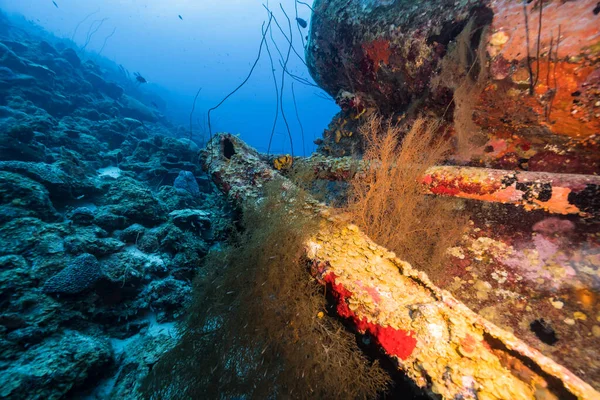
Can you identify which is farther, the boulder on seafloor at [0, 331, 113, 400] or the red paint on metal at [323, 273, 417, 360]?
the boulder on seafloor at [0, 331, 113, 400]

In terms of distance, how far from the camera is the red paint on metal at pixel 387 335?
1.56 m

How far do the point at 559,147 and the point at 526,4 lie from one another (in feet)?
6.04

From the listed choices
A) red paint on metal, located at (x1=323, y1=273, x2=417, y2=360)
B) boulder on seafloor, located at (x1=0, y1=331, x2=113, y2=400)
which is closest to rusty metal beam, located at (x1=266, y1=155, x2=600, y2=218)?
red paint on metal, located at (x1=323, y1=273, x2=417, y2=360)

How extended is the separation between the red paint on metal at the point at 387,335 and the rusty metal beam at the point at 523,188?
2.21 metres

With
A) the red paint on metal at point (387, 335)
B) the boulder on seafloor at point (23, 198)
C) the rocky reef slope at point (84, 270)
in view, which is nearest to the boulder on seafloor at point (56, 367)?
the rocky reef slope at point (84, 270)

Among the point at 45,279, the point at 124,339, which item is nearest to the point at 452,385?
the point at 124,339

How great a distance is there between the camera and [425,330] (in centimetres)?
158

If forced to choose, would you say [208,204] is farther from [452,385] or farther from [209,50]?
[209,50]

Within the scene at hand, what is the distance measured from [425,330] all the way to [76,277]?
4659mm

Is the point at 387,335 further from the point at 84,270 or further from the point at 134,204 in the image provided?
the point at 134,204

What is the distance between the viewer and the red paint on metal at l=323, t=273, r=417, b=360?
1.56 meters

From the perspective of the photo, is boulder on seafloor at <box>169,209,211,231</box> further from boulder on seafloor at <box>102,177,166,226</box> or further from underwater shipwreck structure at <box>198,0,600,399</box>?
underwater shipwreck structure at <box>198,0,600,399</box>

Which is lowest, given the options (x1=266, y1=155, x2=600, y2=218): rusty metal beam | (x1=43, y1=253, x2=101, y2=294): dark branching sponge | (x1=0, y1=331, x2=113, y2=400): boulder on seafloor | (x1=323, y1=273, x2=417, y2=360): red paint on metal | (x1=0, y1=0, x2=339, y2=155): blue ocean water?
(x1=0, y1=331, x2=113, y2=400): boulder on seafloor

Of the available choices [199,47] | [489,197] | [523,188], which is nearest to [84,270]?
[489,197]
